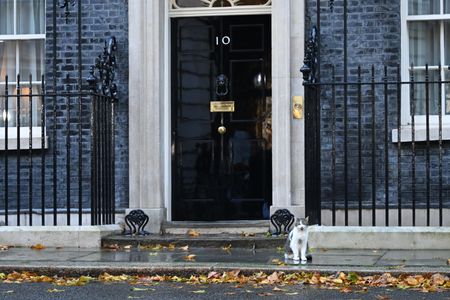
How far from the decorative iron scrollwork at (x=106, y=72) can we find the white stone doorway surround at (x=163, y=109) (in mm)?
223

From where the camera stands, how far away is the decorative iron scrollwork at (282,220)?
11.5 meters

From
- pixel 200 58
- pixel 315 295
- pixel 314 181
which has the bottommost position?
pixel 315 295

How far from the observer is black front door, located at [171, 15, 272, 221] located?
1221 cm

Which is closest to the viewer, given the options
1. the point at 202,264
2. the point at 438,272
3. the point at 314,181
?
the point at 438,272

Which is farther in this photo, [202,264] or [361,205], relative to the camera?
[361,205]

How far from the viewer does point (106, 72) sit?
11.7 m

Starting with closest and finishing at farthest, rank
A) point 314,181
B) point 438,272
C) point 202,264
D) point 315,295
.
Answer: point 315,295 < point 438,272 < point 202,264 < point 314,181

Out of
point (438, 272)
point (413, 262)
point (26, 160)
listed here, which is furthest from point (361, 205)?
point (26, 160)

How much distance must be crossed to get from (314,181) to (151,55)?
Result: 104 inches

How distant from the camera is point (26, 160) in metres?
12.2

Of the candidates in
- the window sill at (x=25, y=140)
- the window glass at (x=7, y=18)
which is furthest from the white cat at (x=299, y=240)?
the window glass at (x=7, y=18)

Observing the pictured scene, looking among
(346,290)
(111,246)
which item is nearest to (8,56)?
(111,246)

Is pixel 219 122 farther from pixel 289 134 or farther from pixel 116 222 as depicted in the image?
pixel 116 222

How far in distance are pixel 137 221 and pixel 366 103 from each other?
3.05 m
